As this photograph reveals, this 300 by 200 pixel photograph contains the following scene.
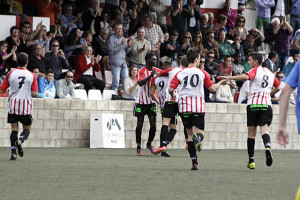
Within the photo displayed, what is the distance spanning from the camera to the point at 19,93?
1223 centimetres

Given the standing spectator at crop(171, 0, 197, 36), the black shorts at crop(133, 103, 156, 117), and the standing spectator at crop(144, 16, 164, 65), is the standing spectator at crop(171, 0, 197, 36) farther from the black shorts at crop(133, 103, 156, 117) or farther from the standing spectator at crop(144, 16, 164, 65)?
the black shorts at crop(133, 103, 156, 117)

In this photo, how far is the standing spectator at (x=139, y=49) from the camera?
1941cm

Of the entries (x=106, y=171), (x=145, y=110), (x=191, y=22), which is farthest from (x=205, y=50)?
(x=106, y=171)

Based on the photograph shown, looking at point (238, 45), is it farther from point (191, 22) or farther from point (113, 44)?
point (113, 44)

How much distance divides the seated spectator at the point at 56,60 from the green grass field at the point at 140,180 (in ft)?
18.1

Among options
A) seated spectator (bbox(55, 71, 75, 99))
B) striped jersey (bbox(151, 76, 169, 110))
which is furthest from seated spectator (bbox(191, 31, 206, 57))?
striped jersey (bbox(151, 76, 169, 110))

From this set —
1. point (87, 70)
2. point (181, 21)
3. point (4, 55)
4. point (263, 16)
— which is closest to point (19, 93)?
point (4, 55)

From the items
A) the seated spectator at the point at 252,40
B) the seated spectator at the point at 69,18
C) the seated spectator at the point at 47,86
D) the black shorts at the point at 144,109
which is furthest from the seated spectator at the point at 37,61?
the seated spectator at the point at 252,40

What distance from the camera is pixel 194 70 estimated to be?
10.6 m

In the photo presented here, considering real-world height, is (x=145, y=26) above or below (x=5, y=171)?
above

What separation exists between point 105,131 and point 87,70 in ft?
6.25

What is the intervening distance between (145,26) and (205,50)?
6.54ft

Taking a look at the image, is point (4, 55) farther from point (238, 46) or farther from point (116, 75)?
point (238, 46)

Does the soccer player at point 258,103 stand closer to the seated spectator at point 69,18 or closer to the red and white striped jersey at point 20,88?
the red and white striped jersey at point 20,88
